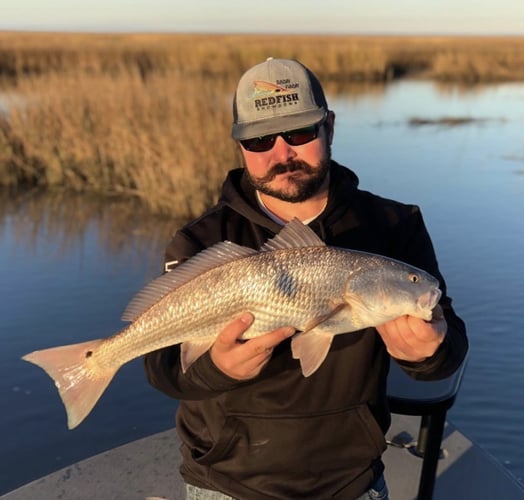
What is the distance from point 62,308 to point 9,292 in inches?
32.0

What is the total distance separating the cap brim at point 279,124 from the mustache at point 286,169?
0.42 feet

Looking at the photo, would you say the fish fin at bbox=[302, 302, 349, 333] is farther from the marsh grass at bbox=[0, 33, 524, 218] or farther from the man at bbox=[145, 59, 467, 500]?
the marsh grass at bbox=[0, 33, 524, 218]

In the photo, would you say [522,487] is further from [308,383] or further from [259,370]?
[259,370]

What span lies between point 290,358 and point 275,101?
0.96 m

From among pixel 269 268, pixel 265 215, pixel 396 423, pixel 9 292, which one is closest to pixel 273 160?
pixel 265 215

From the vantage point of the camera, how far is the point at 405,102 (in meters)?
21.8

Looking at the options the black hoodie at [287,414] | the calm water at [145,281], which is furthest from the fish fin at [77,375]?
the calm water at [145,281]

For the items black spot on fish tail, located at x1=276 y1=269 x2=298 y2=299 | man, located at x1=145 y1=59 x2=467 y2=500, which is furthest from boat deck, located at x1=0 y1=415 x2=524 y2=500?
black spot on fish tail, located at x1=276 y1=269 x2=298 y2=299

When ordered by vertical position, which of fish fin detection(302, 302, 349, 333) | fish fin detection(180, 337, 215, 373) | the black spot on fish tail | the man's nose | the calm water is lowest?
the calm water

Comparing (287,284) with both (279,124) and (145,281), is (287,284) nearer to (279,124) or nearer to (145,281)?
(279,124)

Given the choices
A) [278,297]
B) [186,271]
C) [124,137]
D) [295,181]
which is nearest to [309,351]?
[278,297]

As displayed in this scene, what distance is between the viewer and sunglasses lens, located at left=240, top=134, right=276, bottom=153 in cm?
237

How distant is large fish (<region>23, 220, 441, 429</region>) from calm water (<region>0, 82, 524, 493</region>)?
8.82 feet

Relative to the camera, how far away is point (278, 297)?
6.66 feet
